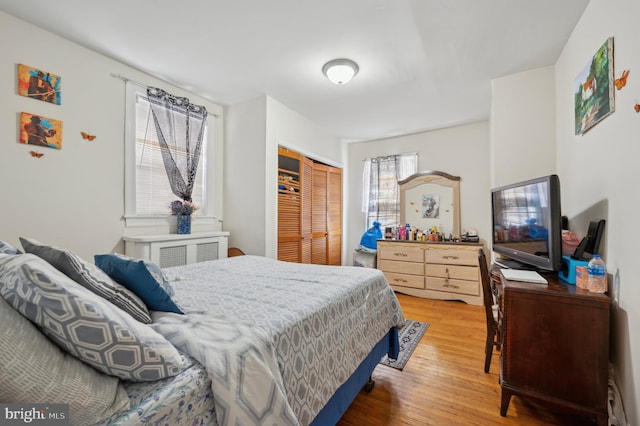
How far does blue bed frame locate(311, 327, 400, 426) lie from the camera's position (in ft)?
4.11

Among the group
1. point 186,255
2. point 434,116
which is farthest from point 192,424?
point 434,116

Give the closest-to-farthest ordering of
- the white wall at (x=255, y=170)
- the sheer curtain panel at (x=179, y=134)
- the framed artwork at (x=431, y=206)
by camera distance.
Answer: the sheer curtain panel at (x=179, y=134), the white wall at (x=255, y=170), the framed artwork at (x=431, y=206)

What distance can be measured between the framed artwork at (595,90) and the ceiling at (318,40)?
50cm

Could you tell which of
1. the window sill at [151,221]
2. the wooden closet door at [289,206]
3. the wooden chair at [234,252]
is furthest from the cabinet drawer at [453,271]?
the window sill at [151,221]

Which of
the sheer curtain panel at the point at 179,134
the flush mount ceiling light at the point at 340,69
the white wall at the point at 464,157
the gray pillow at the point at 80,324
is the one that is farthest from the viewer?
the white wall at the point at 464,157

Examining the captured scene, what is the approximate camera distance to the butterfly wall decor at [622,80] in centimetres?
138

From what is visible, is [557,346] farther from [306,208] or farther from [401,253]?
[306,208]

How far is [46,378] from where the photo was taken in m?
0.59

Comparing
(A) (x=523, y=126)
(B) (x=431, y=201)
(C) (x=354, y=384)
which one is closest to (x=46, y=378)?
(C) (x=354, y=384)

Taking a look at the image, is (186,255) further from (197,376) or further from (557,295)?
(557,295)

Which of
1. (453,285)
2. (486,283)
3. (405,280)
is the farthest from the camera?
(405,280)

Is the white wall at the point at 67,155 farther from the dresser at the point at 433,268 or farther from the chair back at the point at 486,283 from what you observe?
the dresser at the point at 433,268

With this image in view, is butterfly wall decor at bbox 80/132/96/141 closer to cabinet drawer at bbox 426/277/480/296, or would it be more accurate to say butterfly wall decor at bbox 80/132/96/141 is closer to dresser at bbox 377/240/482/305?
dresser at bbox 377/240/482/305

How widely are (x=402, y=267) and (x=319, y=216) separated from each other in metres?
1.50
